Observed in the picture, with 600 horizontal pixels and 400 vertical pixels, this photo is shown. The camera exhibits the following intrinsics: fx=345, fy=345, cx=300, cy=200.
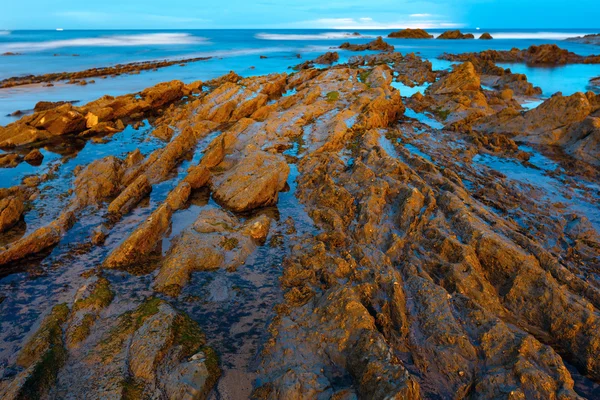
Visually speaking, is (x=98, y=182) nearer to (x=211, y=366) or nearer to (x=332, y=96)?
(x=211, y=366)

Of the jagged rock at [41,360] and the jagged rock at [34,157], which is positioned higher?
the jagged rock at [41,360]

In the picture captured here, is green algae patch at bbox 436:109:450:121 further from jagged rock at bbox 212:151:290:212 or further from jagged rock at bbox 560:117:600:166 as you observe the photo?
jagged rock at bbox 212:151:290:212

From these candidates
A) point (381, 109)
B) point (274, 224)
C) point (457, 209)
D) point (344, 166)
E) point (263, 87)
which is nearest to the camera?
point (457, 209)

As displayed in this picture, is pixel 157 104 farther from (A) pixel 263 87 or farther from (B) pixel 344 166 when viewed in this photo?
(B) pixel 344 166

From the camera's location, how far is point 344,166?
23656 mm

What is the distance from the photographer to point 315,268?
14.2 meters

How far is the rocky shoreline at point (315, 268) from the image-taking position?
9.52 meters

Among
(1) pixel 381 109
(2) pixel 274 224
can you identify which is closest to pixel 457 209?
(2) pixel 274 224

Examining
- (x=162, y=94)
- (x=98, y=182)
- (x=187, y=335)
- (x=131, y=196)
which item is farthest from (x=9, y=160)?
(x=187, y=335)

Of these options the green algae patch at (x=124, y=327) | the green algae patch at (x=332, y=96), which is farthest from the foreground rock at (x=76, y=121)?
the green algae patch at (x=124, y=327)

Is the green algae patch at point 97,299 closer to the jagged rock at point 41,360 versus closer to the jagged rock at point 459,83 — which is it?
the jagged rock at point 41,360

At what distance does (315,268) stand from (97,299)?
8.12 metres

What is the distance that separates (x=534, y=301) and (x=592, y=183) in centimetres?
1508

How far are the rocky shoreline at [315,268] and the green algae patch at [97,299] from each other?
9 centimetres
